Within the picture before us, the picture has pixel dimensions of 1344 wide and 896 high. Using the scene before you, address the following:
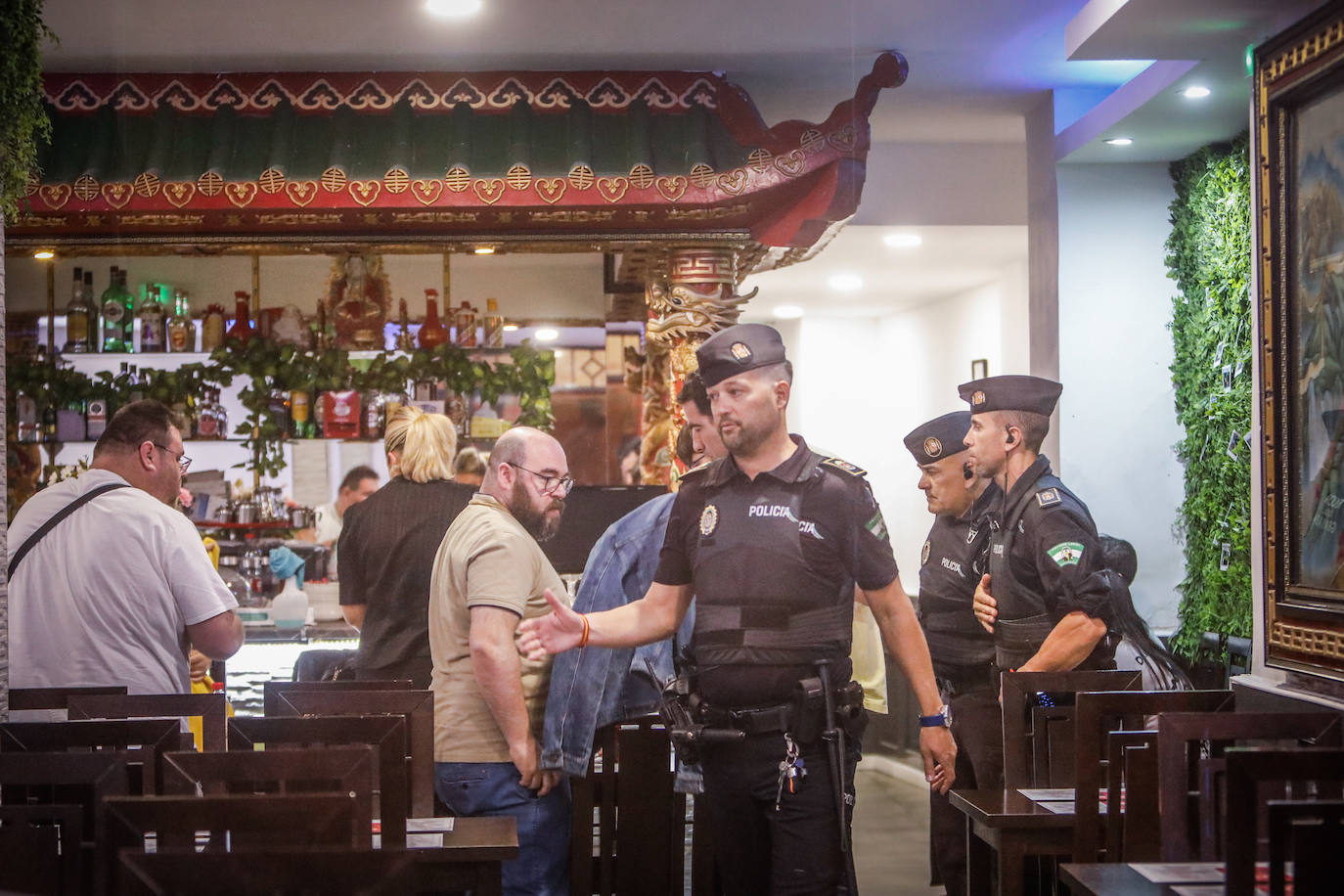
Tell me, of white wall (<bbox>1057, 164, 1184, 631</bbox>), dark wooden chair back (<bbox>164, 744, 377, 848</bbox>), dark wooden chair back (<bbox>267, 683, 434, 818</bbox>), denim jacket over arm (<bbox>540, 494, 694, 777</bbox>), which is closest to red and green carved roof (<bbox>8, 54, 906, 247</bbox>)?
white wall (<bbox>1057, 164, 1184, 631</bbox>)

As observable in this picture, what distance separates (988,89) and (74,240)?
430cm

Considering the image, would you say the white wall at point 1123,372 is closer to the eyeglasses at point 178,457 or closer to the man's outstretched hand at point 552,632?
the man's outstretched hand at point 552,632

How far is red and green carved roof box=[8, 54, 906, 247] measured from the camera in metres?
5.81

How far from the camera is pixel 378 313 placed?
686 cm

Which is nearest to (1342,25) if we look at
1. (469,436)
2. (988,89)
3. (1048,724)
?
(1048,724)

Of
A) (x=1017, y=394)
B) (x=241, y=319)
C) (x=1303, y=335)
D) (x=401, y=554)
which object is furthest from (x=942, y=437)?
(x=241, y=319)

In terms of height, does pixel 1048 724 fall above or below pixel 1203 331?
below

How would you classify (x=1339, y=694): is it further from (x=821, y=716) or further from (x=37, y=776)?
(x=37, y=776)

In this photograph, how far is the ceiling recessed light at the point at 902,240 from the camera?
751cm

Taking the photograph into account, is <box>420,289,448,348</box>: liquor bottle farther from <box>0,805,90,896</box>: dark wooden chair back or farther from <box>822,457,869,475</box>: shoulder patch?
<box>0,805,90,896</box>: dark wooden chair back

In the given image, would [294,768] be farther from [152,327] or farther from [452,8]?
[152,327]

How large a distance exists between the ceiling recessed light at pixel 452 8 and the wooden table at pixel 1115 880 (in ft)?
12.6

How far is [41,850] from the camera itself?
89.4 inches

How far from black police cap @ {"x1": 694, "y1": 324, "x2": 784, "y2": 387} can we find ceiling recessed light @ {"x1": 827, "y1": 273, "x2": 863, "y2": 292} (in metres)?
5.82
